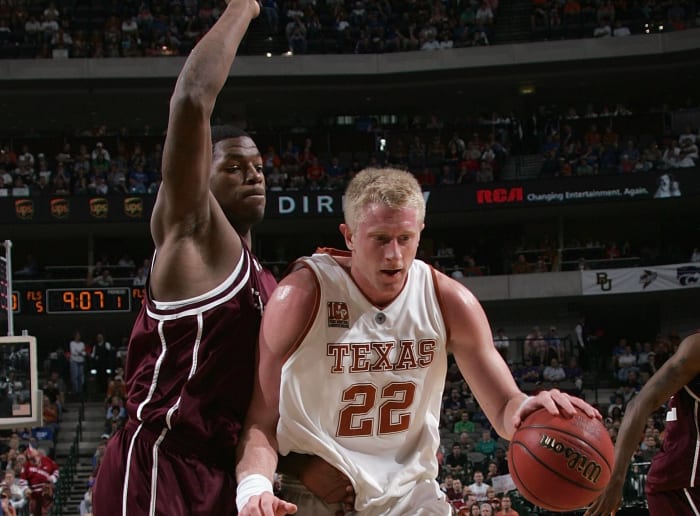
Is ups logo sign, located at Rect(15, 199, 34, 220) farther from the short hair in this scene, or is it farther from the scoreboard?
the short hair

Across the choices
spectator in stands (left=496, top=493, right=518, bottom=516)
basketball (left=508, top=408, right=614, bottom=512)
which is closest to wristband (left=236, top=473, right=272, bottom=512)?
basketball (left=508, top=408, right=614, bottom=512)

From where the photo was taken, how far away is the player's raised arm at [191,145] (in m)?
3.63

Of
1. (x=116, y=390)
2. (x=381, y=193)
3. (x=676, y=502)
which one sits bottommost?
(x=116, y=390)

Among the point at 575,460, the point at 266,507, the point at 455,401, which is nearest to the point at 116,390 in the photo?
the point at 455,401

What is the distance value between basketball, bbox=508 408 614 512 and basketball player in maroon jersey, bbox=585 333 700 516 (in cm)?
200

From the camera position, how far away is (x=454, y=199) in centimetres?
2652

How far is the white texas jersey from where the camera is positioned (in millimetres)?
3732

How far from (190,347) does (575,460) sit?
1.43m

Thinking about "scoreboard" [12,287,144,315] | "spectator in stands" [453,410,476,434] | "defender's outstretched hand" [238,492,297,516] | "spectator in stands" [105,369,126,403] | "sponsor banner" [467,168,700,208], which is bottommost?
"spectator in stands" [453,410,476,434]

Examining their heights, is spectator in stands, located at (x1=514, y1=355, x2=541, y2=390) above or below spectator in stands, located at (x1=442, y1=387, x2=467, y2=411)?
above

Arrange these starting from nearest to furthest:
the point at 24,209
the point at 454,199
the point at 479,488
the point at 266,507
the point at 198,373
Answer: the point at 266,507
the point at 198,373
the point at 479,488
the point at 24,209
the point at 454,199

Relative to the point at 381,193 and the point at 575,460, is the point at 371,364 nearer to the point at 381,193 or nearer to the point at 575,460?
the point at 381,193

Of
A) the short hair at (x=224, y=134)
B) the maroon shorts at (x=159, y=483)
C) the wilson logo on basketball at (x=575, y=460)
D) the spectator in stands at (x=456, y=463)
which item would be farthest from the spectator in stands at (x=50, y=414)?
the wilson logo on basketball at (x=575, y=460)

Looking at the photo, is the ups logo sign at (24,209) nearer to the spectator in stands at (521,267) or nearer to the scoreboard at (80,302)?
the scoreboard at (80,302)
